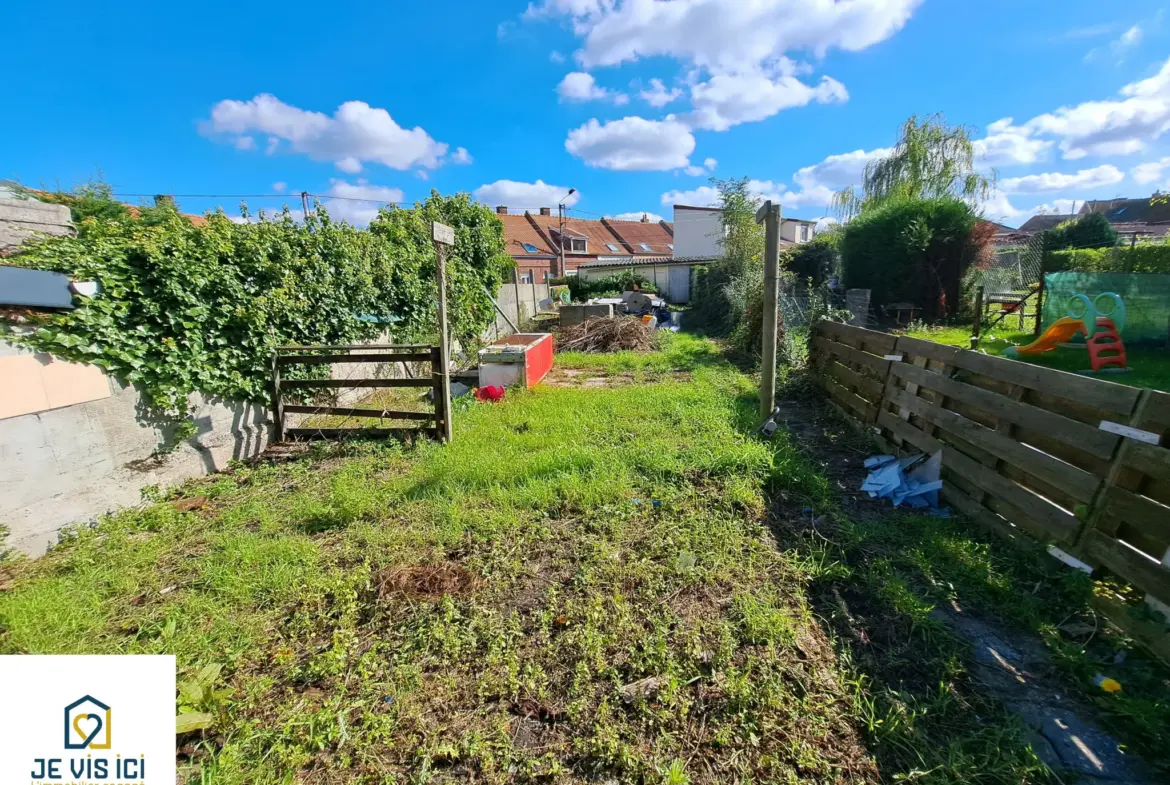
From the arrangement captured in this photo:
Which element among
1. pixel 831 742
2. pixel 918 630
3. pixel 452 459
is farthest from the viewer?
pixel 452 459

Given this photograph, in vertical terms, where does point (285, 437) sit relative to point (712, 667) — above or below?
above

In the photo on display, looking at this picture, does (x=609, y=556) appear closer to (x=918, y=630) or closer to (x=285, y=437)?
(x=918, y=630)

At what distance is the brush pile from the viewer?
11.8 metres

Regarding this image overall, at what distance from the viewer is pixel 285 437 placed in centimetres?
548

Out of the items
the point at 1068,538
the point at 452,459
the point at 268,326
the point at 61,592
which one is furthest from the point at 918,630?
the point at 268,326

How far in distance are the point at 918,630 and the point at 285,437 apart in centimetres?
605

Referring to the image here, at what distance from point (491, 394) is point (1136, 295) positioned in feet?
36.7

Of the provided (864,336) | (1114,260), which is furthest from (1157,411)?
(1114,260)

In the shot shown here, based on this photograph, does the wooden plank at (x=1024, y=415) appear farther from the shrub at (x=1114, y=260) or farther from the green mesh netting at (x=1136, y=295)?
the shrub at (x=1114, y=260)

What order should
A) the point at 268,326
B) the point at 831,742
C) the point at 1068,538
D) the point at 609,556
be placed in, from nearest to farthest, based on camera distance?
1. the point at 831,742
2. the point at 1068,538
3. the point at 609,556
4. the point at 268,326

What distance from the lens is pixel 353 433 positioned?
5.41m

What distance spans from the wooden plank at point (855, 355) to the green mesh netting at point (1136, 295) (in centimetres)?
608

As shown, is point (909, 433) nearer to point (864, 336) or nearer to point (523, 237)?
point (864, 336)

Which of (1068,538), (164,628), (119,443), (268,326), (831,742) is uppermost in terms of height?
(268,326)
